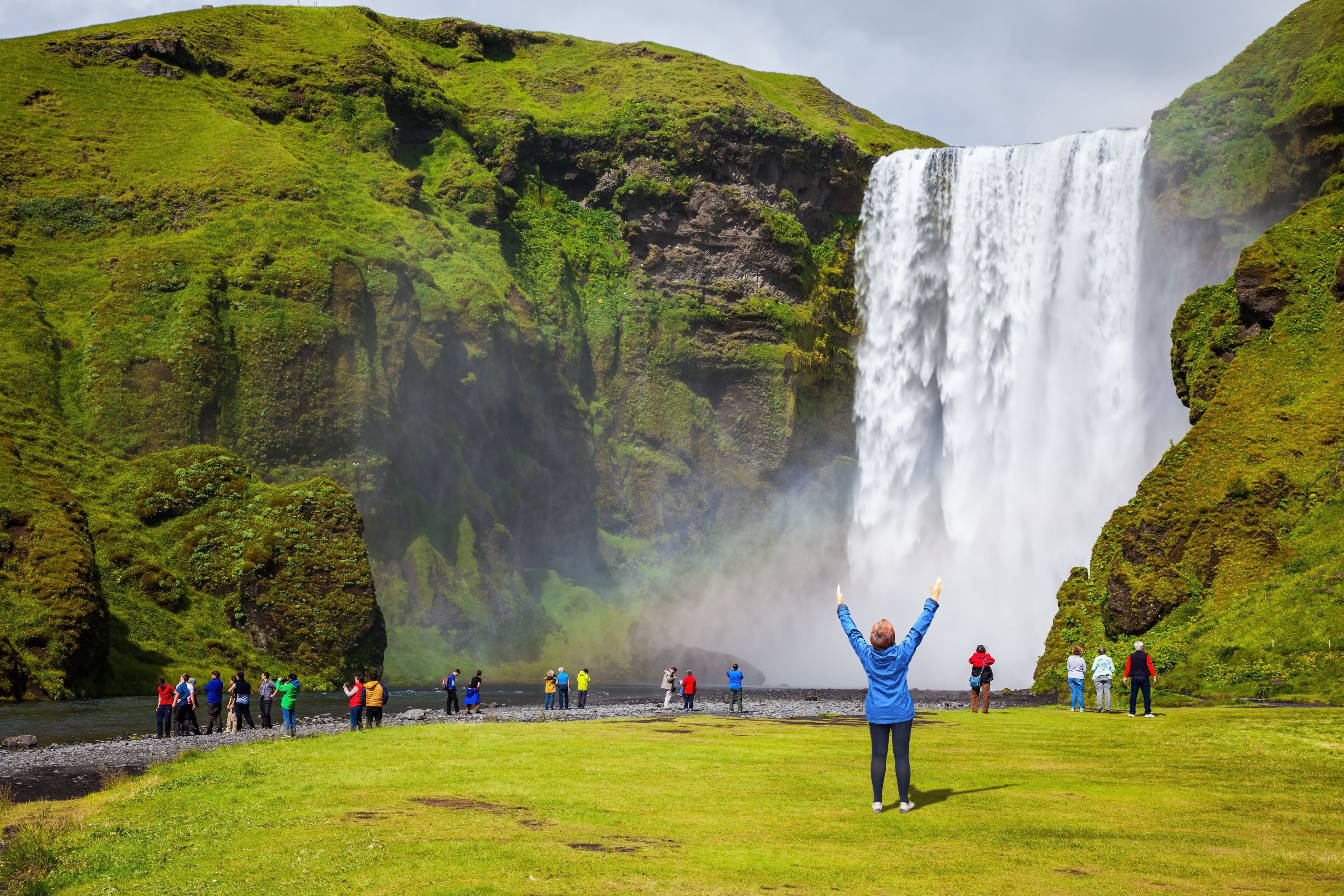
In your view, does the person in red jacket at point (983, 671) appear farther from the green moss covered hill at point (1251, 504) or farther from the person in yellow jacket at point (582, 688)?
the person in yellow jacket at point (582, 688)

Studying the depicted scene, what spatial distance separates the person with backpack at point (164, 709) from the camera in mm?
36500

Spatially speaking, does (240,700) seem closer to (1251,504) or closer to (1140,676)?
(1140,676)

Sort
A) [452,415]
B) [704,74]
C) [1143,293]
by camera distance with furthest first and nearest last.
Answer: [704,74] → [452,415] → [1143,293]

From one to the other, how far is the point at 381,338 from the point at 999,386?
2138 inches

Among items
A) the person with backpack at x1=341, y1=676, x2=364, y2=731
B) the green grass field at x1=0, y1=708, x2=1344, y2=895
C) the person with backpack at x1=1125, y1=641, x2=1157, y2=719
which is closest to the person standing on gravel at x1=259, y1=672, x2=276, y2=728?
the person with backpack at x1=341, y1=676, x2=364, y2=731

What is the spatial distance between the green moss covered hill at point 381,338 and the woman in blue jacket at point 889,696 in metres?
50.3

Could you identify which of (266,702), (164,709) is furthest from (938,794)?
(266,702)

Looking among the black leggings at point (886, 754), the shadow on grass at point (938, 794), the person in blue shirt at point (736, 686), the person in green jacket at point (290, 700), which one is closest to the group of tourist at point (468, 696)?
the person in green jacket at point (290, 700)

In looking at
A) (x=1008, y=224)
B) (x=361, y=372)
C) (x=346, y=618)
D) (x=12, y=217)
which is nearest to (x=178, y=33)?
(x=12, y=217)

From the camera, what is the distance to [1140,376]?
74.1 metres

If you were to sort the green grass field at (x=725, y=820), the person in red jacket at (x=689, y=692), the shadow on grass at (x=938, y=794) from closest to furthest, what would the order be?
1. the green grass field at (x=725, y=820)
2. the shadow on grass at (x=938, y=794)
3. the person in red jacket at (x=689, y=692)

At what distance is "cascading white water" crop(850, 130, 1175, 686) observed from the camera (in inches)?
2963

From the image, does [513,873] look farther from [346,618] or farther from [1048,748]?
[346,618]

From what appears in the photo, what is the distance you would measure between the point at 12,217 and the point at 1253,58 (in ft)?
320
